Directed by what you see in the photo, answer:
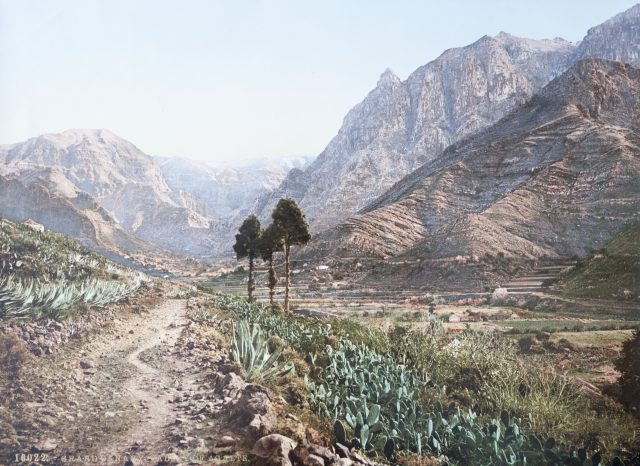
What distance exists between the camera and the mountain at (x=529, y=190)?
196 feet

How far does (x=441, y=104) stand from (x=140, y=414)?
184 m

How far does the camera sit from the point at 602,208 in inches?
2304

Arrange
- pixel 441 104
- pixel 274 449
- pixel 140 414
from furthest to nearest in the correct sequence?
pixel 441 104 → pixel 140 414 → pixel 274 449

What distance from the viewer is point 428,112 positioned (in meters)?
176

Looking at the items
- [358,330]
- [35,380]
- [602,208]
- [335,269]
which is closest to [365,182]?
[335,269]

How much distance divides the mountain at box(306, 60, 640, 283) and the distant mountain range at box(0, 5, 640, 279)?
0.87 feet

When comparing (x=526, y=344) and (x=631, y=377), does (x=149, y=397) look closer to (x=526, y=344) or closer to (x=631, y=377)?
(x=631, y=377)

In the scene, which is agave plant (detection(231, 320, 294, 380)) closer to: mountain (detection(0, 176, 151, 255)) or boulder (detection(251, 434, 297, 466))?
boulder (detection(251, 434, 297, 466))

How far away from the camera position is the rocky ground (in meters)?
5.71

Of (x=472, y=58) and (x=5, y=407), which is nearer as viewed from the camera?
(x=5, y=407)

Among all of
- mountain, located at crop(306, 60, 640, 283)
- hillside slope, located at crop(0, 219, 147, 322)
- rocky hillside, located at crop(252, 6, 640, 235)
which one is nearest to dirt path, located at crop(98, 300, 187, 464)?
hillside slope, located at crop(0, 219, 147, 322)

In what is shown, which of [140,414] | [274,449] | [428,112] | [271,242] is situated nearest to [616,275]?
[271,242]

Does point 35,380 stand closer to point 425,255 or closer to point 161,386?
point 161,386

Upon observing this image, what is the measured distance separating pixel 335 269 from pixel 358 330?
5419cm
